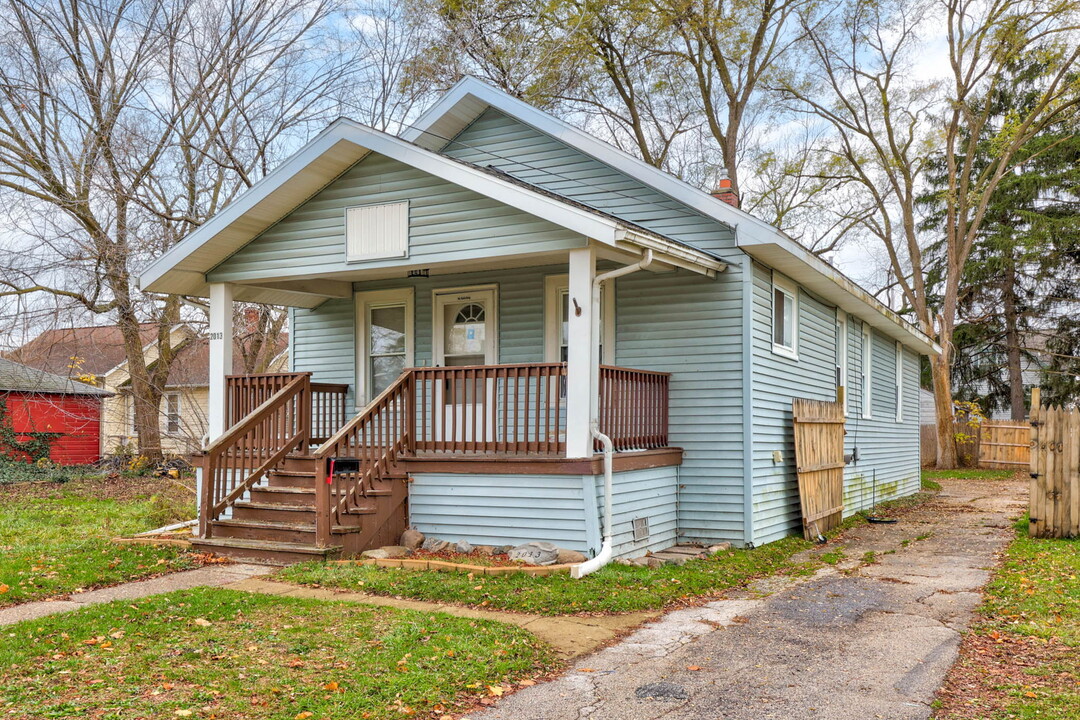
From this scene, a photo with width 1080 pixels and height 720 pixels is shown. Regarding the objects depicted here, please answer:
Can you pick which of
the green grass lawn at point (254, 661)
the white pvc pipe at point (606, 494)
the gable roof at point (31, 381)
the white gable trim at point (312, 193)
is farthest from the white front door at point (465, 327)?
the gable roof at point (31, 381)

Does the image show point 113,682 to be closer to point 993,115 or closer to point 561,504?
point 561,504

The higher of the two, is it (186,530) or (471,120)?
(471,120)

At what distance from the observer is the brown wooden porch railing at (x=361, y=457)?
9.15 meters

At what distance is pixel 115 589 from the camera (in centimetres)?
808

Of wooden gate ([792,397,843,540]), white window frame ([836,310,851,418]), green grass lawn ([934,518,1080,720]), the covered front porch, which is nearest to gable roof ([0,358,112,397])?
the covered front porch

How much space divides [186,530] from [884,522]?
414 inches

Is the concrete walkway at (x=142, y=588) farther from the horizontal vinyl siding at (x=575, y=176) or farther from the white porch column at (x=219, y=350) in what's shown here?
the horizontal vinyl siding at (x=575, y=176)

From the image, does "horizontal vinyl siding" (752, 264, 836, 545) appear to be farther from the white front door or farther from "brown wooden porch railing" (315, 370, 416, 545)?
"brown wooden porch railing" (315, 370, 416, 545)

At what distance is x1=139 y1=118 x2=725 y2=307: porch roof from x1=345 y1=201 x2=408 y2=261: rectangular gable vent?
0.59 m

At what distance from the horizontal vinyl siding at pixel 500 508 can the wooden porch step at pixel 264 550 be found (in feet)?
3.89

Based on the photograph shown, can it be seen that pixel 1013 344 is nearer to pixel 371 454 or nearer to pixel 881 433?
pixel 881 433

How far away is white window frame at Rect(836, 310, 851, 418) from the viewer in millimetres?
15164

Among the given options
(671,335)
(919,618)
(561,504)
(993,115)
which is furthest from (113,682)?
(993,115)

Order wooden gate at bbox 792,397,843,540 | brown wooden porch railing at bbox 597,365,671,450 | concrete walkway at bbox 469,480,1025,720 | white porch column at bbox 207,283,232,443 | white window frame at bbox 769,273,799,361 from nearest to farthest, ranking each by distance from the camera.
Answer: concrete walkway at bbox 469,480,1025,720 → brown wooden porch railing at bbox 597,365,671,450 → white porch column at bbox 207,283,232,443 → white window frame at bbox 769,273,799,361 → wooden gate at bbox 792,397,843,540
